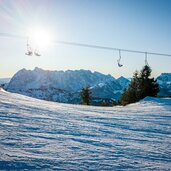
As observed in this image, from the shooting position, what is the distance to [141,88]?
181 ft

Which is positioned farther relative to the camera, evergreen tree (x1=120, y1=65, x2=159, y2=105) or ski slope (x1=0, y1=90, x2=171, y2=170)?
evergreen tree (x1=120, y1=65, x2=159, y2=105)

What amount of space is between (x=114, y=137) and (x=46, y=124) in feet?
8.41

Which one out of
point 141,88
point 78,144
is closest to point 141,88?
point 141,88

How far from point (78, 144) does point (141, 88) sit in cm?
4784

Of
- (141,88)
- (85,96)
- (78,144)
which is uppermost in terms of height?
(141,88)

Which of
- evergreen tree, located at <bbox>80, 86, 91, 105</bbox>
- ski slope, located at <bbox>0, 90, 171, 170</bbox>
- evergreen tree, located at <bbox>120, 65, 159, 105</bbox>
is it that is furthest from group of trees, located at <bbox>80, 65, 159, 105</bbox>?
ski slope, located at <bbox>0, 90, 171, 170</bbox>

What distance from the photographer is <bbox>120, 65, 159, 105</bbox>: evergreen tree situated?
53.7m

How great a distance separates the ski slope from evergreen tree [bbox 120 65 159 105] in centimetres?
A: 4133

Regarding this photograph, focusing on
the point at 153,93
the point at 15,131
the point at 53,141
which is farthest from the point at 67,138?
the point at 153,93

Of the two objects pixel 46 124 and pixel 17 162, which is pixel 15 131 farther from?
pixel 17 162

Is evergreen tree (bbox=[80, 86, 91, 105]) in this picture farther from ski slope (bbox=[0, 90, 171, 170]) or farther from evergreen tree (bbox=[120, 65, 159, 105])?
ski slope (bbox=[0, 90, 171, 170])

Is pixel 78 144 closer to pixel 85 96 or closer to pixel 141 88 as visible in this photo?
pixel 141 88

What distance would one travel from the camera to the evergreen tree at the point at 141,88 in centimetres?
5372

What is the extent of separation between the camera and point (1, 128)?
9.23 metres
